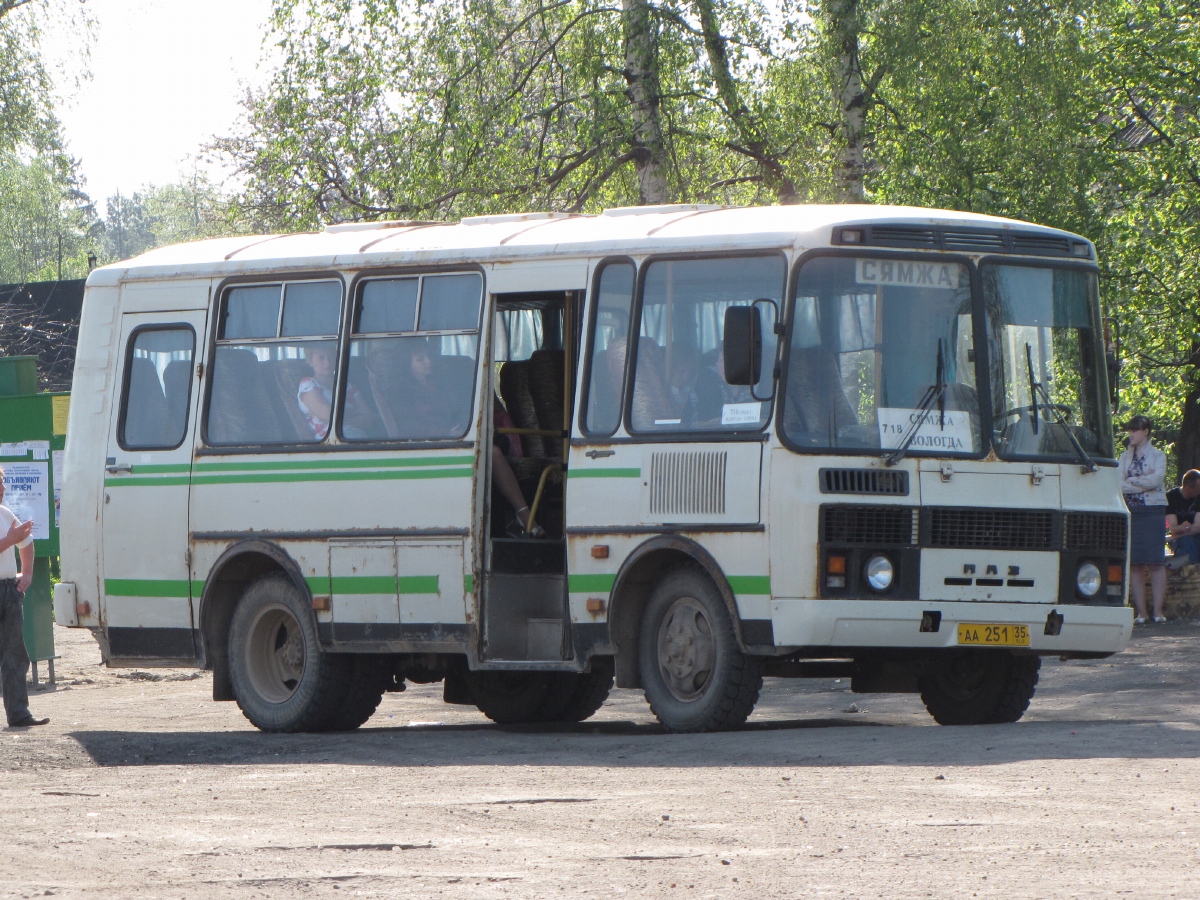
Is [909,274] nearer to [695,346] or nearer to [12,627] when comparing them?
[695,346]

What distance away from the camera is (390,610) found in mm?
13109

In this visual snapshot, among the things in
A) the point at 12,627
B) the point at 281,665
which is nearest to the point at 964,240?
the point at 281,665

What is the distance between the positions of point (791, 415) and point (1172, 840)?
4236 mm

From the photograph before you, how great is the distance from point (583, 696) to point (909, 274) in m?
4.25

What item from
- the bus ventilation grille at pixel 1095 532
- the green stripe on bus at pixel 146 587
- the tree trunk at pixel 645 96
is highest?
the tree trunk at pixel 645 96

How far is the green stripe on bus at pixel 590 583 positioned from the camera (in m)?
12.2

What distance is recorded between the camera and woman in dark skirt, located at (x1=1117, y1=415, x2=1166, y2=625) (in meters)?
19.4

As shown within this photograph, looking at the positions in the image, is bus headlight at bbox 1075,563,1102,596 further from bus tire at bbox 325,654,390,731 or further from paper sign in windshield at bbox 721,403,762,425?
bus tire at bbox 325,654,390,731

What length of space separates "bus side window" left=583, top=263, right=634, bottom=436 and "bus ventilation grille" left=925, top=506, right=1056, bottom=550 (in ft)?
6.15

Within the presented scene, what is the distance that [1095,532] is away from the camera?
12109 millimetres

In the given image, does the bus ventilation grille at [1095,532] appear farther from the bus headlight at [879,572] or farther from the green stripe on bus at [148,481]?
the green stripe on bus at [148,481]

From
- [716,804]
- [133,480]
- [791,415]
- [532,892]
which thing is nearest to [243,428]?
[133,480]

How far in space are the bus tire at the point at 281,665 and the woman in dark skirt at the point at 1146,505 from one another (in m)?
8.53

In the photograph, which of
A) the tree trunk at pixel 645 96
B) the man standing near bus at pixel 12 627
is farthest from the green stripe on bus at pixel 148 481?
the tree trunk at pixel 645 96
